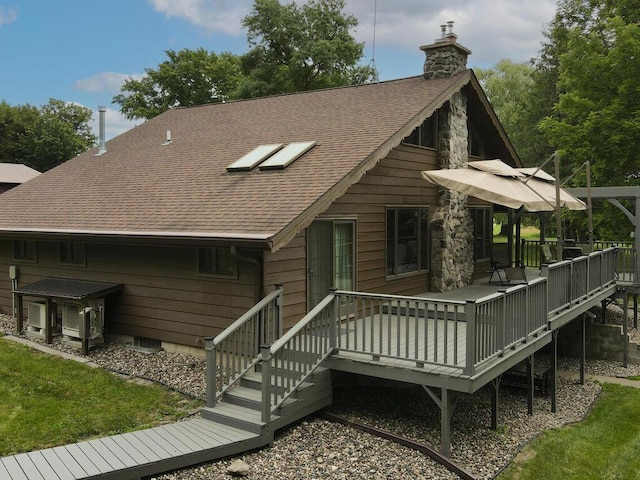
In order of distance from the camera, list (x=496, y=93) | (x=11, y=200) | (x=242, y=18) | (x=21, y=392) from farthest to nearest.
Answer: (x=496, y=93), (x=242, y=18), (x=11, y=200), (x=21, y=392)

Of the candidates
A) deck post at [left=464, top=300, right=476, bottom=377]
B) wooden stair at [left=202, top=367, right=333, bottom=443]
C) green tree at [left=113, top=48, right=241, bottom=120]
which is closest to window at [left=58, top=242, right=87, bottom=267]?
wooden stair at [left=202, top=367, right=333, bottom=443]

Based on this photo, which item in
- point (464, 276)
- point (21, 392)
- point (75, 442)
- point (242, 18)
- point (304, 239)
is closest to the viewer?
point (75, 442)

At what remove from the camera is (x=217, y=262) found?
8648mm

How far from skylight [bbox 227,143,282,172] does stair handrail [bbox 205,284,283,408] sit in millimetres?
2837

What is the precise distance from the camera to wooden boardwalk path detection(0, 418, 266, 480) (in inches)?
201

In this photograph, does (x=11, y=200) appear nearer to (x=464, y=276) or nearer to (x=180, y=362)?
(x=180, y=362)

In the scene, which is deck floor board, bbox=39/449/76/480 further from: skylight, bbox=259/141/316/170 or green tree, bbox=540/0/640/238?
green tree, bbox=540/0/640/238

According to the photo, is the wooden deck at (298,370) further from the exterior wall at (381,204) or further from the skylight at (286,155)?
the skylight at (286,155)

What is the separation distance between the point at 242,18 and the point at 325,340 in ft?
93.4

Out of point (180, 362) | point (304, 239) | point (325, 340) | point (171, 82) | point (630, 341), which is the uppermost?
point (171, 82)

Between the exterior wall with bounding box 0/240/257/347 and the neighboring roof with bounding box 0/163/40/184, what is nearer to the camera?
the exterior wall with bounding box 0/240/257/347

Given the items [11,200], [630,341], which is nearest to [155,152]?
[11,200]

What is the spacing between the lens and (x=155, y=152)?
43.8 ft

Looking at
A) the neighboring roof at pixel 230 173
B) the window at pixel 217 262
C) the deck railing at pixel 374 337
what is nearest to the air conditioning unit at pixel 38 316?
the neighboring roof at pixel 230 173
